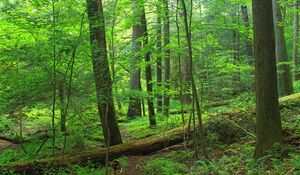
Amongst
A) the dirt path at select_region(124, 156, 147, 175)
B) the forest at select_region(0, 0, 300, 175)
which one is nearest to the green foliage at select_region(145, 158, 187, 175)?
the forest at select_region(0, 0, 300, 175)

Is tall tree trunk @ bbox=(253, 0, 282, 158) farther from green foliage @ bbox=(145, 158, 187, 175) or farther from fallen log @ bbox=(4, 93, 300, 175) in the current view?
fallen log @ bbox=(4, 93, 300, 175)

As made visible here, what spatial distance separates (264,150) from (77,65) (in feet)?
16.7

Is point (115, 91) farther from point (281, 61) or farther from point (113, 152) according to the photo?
point (281, 61)

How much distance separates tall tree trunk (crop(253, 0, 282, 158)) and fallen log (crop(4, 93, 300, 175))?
10.7 feet

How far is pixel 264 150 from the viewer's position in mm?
5090

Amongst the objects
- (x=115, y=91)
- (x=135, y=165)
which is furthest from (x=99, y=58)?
(x=135, y=165)

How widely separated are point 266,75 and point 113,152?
15.4ft

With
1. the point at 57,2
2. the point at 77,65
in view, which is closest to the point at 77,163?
the point at 77,65

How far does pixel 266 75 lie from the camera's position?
16.1 feet

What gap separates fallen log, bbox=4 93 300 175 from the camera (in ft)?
23.3


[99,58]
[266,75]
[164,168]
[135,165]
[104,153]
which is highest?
[99,58]

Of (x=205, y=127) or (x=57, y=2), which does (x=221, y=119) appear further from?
(x=57, y=2)

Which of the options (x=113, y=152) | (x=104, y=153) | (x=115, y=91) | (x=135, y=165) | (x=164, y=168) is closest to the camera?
(x=164, y=168)

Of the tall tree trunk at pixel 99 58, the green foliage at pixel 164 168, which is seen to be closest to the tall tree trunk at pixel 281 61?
the green foliage at pixel 164 168
